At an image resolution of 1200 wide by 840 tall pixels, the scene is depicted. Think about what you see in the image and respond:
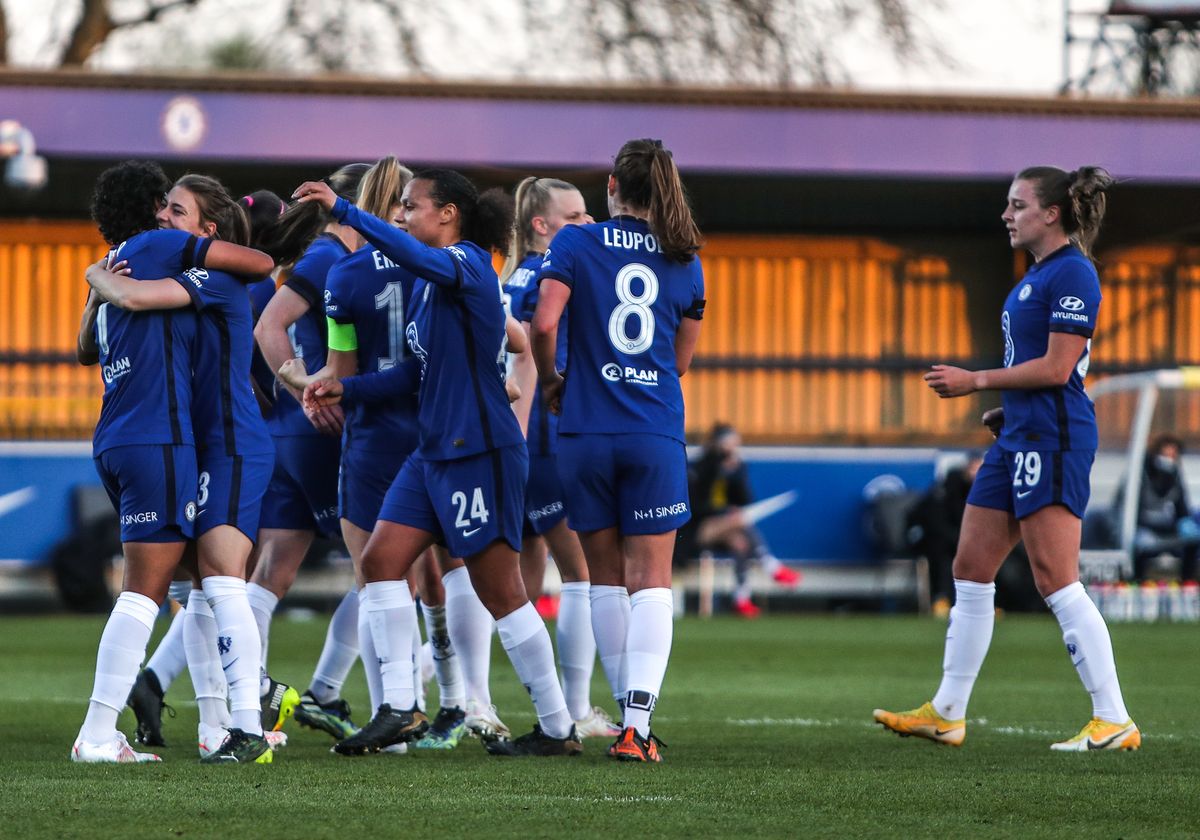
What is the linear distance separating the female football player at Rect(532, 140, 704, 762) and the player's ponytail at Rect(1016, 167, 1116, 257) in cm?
141

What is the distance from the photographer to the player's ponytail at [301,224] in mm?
6730

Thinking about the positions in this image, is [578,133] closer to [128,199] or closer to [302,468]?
[302,468]

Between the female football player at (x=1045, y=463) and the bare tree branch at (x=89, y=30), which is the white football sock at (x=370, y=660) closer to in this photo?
the female football player at (x=1045, y=463)

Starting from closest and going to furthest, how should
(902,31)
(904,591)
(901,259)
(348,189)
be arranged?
(348,189) < (904,591) < (901,259) < (902,31)

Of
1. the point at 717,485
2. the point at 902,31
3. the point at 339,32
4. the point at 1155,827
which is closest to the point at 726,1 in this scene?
the point at 902,31

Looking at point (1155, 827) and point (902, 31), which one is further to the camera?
point (902, 31)

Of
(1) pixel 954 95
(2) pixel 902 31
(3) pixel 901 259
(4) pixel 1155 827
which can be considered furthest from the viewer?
(2) pixel 902 31

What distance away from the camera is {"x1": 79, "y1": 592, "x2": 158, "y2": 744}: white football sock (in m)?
5.83

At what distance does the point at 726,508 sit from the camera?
18.2 m

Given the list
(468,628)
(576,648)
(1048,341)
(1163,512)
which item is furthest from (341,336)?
(1163,512)

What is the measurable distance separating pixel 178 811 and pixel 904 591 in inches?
594

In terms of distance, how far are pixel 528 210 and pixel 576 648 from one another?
175 cm

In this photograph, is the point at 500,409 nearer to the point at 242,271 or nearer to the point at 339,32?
the point at 242,271

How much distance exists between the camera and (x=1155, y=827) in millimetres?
4742
